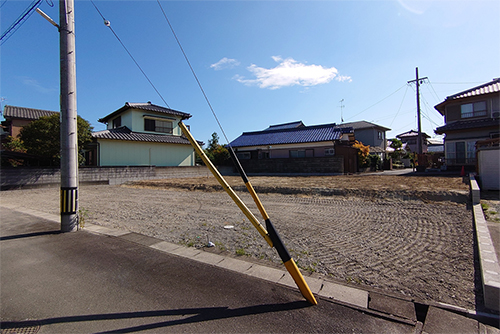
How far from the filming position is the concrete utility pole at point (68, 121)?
17.2ft

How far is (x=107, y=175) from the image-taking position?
1723cm

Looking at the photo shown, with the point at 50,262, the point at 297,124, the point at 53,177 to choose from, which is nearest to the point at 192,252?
the point at 50,262

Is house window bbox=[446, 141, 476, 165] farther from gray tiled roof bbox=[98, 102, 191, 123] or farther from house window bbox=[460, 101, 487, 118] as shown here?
gray tiled roof bbox=[98, 102, 191, 123]

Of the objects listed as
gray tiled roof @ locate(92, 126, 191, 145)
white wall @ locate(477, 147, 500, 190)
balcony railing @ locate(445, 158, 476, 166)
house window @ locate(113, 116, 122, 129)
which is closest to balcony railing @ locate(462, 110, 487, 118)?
→ balcony railing @ locate(445, 158, 476, 166)

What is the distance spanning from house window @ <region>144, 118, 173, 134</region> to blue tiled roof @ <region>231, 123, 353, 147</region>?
7.15 m

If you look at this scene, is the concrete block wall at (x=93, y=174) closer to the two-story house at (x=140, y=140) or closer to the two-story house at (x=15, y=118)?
the two-story house at (x=140, y=140)

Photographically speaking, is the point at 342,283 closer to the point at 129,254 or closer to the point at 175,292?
the point at 175,292

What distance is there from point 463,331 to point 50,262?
5106 mm

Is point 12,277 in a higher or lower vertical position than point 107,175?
lower

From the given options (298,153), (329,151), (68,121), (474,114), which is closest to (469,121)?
(474,114)

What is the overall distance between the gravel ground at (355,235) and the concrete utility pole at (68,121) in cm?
109

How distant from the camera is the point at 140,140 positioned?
67.3 ft

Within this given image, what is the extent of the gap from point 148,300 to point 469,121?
25.1m

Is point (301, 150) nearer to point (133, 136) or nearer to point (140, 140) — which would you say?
point (140, 140)
